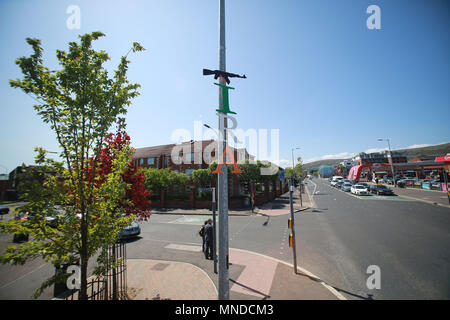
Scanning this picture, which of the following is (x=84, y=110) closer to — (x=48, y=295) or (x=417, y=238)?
(x=48, y=295)

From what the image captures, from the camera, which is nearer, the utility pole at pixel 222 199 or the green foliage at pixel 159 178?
the utility pole at pixel 222 199

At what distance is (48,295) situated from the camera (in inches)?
214

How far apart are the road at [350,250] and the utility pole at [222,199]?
3.73 meters

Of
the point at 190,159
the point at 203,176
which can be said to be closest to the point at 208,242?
the point at 203,176

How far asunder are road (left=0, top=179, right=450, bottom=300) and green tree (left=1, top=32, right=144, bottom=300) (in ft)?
12.8

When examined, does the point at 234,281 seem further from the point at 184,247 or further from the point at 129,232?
the point at 129,232

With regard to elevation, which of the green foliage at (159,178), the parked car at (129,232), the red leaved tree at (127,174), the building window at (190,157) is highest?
the building window at (190,157)

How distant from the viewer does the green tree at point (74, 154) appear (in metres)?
3.38

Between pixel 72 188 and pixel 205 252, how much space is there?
19.9 feet

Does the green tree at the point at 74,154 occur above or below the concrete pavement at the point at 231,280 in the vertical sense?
above

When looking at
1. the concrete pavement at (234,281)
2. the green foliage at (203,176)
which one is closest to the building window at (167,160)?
the green foliage at (203,176)

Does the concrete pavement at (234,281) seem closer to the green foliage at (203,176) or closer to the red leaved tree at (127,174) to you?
the red leaved tree at (127,174)

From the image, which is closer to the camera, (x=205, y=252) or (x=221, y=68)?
(x=221, y=68)
